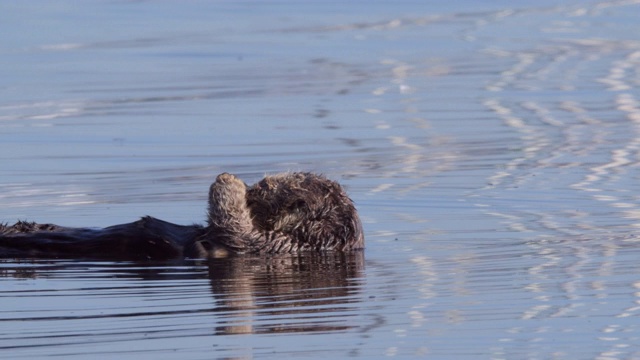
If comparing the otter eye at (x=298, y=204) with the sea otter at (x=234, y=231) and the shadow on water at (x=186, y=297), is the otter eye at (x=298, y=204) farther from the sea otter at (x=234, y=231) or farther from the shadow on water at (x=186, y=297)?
the shadow on water at (x=186, y=297)

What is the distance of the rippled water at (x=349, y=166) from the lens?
20.3ft

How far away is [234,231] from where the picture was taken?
8.27m

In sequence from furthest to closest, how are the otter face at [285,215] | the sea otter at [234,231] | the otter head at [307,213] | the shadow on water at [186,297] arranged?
the otter head at [307,213]
the otter face at [285,215]
the sea otter at [234,231]
the shadow on water at [186,297]

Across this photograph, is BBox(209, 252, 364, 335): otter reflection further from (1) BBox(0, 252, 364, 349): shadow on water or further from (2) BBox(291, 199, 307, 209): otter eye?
(2) BBox(291, 199, 307, 209): otter eye

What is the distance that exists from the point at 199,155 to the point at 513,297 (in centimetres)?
500

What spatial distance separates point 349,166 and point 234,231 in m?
2.73

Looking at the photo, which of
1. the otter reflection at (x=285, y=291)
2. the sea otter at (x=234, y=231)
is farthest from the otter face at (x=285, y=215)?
the otter reflection at (x=285, y=291)

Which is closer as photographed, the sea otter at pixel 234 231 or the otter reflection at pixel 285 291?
the otter reflection at pixel 285 291

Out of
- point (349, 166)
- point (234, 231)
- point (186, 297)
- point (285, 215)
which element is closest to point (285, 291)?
point (186, 297)

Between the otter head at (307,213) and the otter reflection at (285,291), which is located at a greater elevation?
the otter head at (307,213)

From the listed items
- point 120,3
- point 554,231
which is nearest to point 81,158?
point 554,231

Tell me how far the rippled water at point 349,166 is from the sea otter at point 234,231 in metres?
0.18

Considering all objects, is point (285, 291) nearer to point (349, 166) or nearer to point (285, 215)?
point (285, 215)

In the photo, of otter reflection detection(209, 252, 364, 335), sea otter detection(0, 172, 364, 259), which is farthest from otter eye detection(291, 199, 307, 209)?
otter reflection detection(209, 252, 364, 335)
